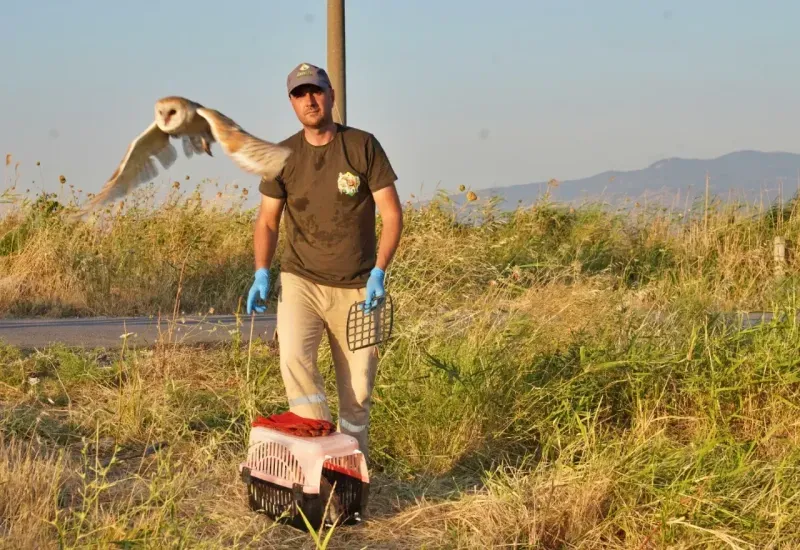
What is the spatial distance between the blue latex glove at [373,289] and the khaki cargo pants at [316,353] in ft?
0.57

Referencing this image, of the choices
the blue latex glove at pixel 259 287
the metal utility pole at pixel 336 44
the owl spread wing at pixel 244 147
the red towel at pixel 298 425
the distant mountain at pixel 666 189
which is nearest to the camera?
the red towel at pixel 298 425

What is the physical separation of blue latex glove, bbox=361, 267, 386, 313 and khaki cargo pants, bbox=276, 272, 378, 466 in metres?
0.17

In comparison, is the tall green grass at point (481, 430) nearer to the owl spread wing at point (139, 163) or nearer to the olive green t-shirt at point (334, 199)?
the olive green t-shirt at point (334, 199)

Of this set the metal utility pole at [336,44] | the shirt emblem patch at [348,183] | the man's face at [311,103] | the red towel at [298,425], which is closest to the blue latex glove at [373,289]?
the shirt emblem patch at [348,183]

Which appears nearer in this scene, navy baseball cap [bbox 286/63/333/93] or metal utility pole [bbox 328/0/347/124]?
navy baseball cap [bbox 286/63/333/93]

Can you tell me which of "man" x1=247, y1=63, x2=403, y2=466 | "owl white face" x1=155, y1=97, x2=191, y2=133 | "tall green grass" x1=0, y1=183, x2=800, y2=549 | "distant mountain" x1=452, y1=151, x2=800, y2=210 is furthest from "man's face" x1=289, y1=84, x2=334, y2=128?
"distant mountain" x1=452, y1=151, x2=800, y2=210

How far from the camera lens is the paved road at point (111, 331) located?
8.15 meters

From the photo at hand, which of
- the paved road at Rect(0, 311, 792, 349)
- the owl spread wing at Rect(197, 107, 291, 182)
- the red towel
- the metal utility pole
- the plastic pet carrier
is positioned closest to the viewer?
the plastic pet carrier

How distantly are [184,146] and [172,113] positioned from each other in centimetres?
22

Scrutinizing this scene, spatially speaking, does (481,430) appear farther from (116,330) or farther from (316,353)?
(116,330)

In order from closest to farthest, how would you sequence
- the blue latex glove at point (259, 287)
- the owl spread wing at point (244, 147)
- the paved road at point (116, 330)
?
the owl spread wing at point (244, 147), the blue latex glove at point (259, 287), the paved road at point (116, 330)

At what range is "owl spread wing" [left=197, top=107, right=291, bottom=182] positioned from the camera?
15.4ft

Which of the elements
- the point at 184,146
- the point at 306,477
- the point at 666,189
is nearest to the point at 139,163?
the point at 184,146

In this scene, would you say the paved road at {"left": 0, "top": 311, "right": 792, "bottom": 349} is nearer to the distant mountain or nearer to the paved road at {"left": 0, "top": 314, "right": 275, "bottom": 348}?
the paved road at {"left": 0, "top": 314, "right": 275, "bottom": 348}
